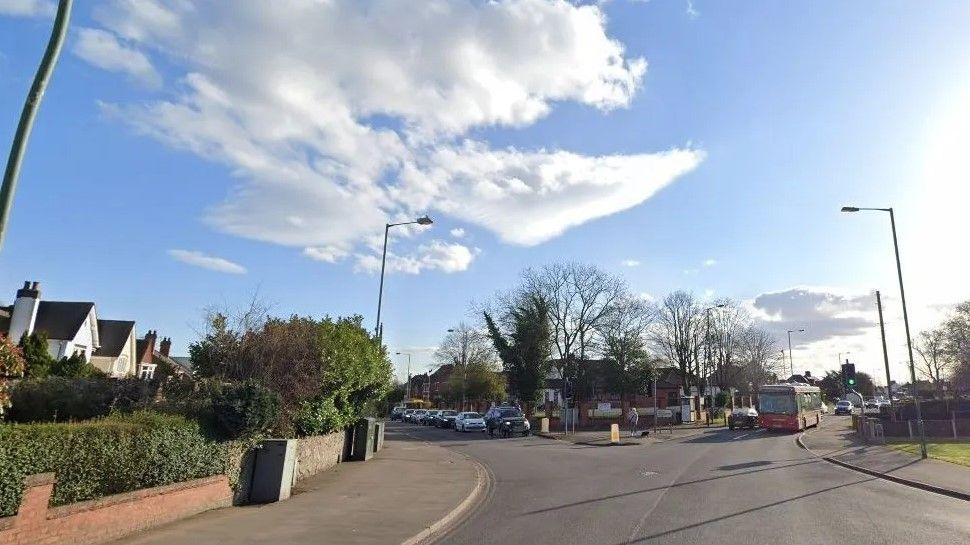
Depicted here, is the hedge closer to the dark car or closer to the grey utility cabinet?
the grey utility cabinet

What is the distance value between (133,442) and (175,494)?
1.27m

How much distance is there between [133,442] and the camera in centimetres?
928

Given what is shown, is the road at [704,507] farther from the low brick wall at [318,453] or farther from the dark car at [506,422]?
the dark car at [506,422]

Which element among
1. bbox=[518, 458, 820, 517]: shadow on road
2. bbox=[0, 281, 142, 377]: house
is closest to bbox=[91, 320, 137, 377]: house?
bbox=[0, 281, 142, 377]: house

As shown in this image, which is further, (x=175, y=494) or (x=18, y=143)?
(x=175, y=494)

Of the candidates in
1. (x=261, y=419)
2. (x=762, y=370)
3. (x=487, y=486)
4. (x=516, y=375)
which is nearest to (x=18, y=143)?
(x=261, y=419)

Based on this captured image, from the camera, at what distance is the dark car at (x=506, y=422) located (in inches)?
1624

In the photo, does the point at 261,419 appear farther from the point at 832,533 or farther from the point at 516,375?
the point at 516,375

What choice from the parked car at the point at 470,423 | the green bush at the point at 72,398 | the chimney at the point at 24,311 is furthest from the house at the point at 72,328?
the parked car at the point at 470,423

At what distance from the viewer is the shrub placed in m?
11.8

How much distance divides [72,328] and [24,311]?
278 cm

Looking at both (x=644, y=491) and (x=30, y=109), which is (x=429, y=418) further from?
(x=30, y=109)

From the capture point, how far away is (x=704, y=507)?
12.2 m

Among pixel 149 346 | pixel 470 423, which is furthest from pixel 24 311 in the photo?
pixel 470 423
